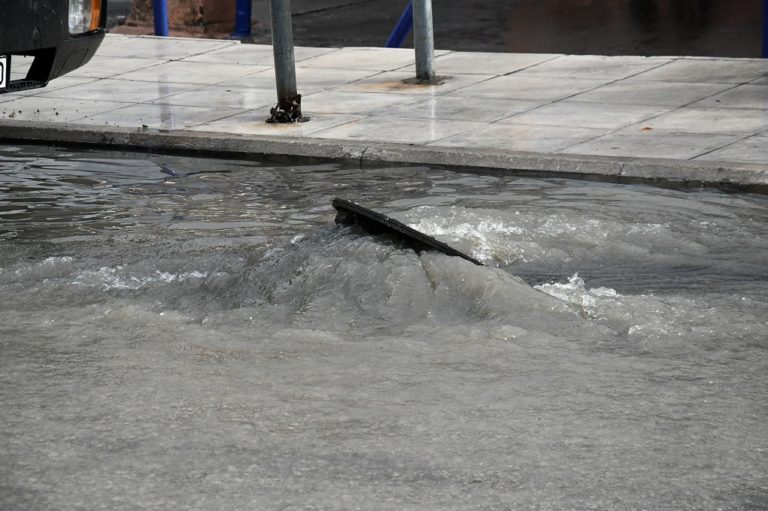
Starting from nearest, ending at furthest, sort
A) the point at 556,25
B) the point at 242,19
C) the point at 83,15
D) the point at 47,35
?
the point at 47,35, the point at 83,15, the point at 242,19, the point at 556,25

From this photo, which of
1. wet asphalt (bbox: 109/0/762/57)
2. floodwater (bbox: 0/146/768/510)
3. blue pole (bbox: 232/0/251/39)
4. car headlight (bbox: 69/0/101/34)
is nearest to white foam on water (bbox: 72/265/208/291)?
floodwater (bbox: 0/146/768/510)

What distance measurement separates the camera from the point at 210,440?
4062 mm

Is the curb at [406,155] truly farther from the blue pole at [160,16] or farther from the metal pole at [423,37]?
the blue pole at [160,16]

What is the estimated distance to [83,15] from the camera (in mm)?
7879

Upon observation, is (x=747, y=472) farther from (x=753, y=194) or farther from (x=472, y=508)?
(x=753, y=194)

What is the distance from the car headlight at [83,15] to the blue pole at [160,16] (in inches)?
254

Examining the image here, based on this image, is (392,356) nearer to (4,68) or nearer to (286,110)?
(4,68)

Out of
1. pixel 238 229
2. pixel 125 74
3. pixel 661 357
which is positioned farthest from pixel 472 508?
pixel 125 74

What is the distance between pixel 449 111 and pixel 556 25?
6.64m

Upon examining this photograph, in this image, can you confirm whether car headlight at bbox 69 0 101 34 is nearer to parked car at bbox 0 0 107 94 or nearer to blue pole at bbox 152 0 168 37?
parked car at bbox 0 0 107 94

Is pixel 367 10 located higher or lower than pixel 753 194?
higher

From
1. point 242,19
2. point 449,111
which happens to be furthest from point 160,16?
point 449,111

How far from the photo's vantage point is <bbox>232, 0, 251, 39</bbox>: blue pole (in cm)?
1564

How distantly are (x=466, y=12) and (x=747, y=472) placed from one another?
14.0 metres
